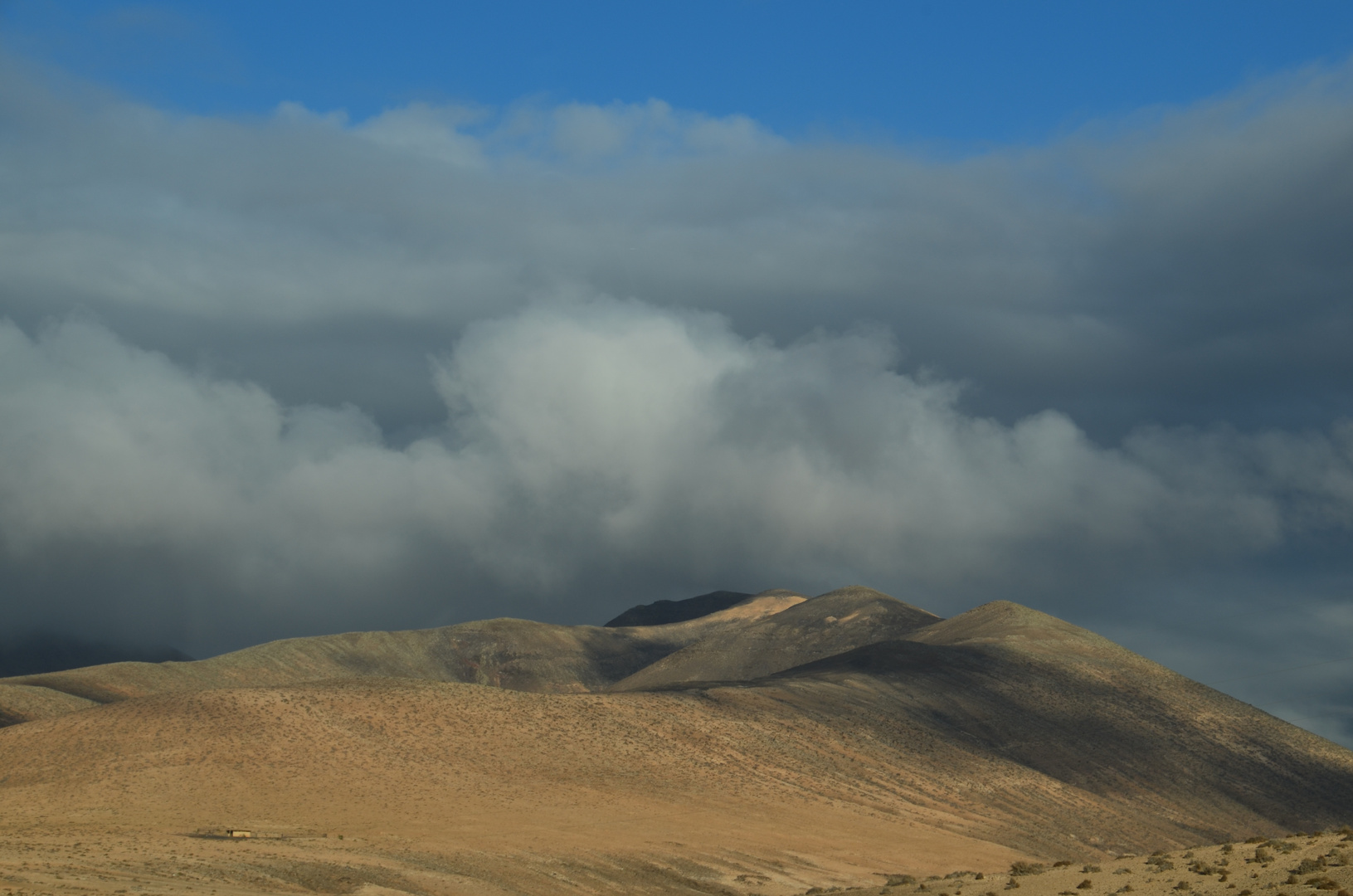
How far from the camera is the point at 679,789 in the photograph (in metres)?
77.6

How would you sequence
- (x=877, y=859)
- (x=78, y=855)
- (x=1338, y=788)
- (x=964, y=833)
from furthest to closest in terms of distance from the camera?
(x=1338, y=788) < (x=964, y=833) < (x=877, y=859) < (x=78, y=855)

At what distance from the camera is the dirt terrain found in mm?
45062

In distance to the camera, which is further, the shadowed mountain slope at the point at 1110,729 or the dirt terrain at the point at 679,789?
the shadowed mountain slope at the point at 1110,729

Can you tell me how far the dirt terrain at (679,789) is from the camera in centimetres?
4506

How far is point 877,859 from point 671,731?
26120 millimetres

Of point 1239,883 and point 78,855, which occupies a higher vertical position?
point 1239,883

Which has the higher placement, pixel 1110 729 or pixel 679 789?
pixel 1110 729

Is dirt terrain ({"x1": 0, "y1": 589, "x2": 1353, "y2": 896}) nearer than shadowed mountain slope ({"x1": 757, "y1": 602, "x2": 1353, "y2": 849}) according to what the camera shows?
Yes

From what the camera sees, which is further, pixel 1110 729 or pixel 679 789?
pixel 1110 729

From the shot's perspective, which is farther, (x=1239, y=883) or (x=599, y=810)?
(x=599, y=810)

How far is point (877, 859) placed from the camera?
6675 centimetres

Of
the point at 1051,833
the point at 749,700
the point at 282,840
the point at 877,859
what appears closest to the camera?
the point at 282,840

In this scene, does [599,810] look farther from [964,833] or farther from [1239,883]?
[1239,883]

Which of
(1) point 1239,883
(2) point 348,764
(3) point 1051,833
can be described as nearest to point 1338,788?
(3) point 1051,833
